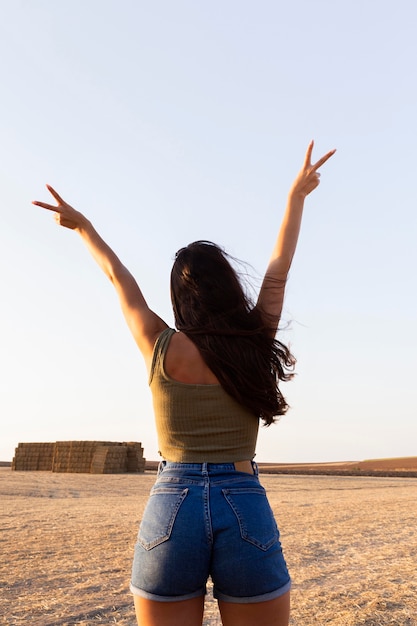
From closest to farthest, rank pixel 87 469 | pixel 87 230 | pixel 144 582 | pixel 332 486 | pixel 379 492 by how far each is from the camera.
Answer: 1. pixel 144 582
2. pixel 87 230
3. pixel 379 492
4. pixel 332 486
5. pixel 87 469

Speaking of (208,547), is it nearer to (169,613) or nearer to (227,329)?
(169,613)

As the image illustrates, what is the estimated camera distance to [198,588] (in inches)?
75.1

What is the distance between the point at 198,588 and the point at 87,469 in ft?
87.9

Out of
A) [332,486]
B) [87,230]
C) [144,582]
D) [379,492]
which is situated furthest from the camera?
[332,486]

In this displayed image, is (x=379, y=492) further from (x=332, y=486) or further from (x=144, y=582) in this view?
(x=144, y=582)

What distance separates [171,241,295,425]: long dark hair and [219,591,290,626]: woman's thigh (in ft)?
1.84

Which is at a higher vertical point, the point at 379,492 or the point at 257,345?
the point at 379,492

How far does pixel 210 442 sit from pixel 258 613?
1.66 feet

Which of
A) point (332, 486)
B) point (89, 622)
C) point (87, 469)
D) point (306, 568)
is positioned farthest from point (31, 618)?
point (87, 469)

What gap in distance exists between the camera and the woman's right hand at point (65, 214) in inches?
107

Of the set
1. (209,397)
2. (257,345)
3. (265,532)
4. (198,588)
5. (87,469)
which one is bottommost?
(198,588)

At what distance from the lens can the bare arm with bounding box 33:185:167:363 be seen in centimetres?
223

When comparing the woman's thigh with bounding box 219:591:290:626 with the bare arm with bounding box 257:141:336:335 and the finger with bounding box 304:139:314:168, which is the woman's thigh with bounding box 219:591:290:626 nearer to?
the bare arm with bounding box 257:141:336:335

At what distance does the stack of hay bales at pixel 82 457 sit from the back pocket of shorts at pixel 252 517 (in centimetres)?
2565
